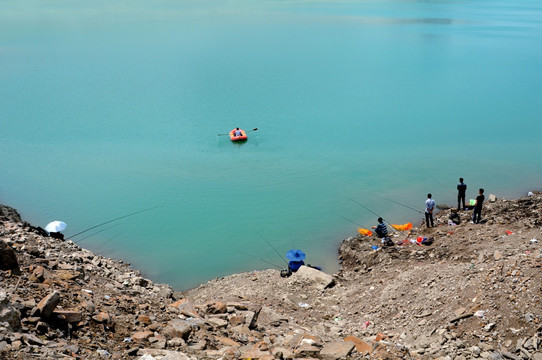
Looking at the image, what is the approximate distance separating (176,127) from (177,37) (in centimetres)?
4070

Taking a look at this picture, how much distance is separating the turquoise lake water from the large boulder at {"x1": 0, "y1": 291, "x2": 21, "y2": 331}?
949 cm

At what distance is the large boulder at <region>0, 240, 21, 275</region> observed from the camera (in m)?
11.0

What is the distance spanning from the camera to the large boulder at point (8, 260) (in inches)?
434

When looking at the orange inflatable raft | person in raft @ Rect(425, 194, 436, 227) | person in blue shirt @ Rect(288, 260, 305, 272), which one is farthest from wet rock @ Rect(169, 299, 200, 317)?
the orange inflatable raft

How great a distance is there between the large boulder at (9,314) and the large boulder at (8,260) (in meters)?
2.49

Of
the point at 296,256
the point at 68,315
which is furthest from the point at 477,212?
the point at 68,315

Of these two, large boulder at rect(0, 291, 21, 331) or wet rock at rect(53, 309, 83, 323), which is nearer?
large boulder at rect(0, 291, 21, 331)

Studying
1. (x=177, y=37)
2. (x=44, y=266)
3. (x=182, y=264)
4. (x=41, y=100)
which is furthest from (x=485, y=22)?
(x=44, y=266)

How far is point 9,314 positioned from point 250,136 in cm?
2538

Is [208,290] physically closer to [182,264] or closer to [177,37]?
[182,264]

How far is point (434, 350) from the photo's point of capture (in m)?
10.2

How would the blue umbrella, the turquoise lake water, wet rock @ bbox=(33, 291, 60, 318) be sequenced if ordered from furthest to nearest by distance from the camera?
1. the turquoise lake water
2. the blue umbrella
3. wet rock @ bbox=(33, 291, 60, 318)

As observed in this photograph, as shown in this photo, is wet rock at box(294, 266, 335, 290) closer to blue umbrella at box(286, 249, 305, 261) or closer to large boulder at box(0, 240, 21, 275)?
blue umbrella at box(286, 249, 305, 261)

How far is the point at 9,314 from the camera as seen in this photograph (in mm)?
8602
